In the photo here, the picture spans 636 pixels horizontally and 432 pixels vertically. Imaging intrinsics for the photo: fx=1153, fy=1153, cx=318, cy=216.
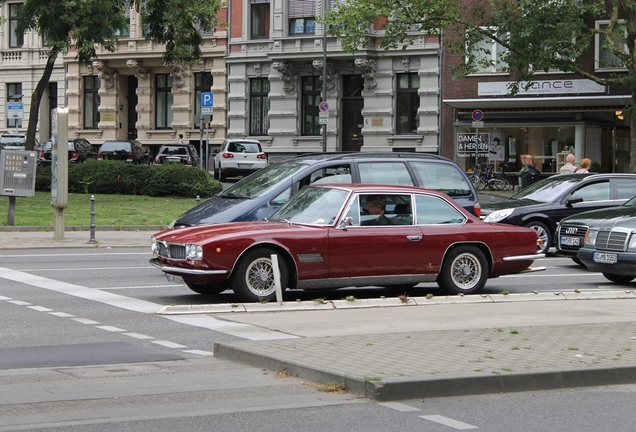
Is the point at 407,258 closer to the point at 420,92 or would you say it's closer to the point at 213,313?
the point at 213,313

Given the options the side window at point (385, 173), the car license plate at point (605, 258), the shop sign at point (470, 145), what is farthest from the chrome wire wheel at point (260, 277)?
the shop sign at point (470, 145)

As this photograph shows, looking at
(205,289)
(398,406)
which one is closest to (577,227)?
(205,289)

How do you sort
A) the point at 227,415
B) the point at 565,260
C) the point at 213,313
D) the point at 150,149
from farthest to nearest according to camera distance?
the point at 150,149
the point at 565,260
the point at 213,313
the point at 227,415

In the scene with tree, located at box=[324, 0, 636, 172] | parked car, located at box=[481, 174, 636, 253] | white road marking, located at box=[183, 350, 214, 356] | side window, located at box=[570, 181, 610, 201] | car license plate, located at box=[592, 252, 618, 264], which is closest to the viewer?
white road marking, located at box=[183, 350, 214, 356]

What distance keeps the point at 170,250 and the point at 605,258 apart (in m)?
6.73

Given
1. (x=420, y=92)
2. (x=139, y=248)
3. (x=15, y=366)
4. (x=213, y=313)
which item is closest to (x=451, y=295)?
(x=213, y=313)

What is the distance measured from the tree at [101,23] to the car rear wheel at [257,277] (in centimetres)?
2212

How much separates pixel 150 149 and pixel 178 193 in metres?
23.0

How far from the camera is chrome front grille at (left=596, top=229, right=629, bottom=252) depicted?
17.0 m

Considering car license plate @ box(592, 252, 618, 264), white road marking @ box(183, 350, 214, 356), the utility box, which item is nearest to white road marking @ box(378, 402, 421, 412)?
white road marking @ box(183, 350, 214, 356)

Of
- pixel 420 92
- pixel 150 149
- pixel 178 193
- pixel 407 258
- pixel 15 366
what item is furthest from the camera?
pixel 150 149

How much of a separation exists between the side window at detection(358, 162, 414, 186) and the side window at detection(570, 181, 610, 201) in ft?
20.9

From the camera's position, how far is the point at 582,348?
1049 centimetres

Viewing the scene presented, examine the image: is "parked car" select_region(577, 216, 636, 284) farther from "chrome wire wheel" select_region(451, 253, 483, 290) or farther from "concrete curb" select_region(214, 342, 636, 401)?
"concrete curb" select_region(214, 342, 636, 401)
